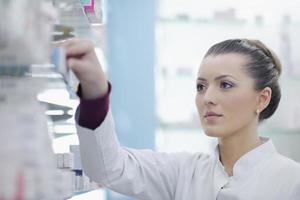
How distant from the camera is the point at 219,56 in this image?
1212 mm

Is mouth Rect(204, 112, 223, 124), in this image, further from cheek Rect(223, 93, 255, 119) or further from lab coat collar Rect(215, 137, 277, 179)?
lab coat collar Rect(215, 137, 277, 179)

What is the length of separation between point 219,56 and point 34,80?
856 millimetres

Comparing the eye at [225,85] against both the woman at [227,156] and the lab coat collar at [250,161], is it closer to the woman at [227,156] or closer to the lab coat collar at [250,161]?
the woman at [227,156]

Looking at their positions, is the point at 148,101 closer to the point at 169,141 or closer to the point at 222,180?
the point at 169,141

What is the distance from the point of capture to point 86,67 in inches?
24.4

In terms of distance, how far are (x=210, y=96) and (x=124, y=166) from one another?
11.0 inches

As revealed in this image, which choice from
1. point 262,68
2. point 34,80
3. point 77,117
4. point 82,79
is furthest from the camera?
point 262,68

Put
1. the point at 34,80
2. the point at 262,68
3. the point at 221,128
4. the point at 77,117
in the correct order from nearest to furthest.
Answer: the point at 34,80 < the point at 77,117 < the point at 221,128 < the point at 262,68

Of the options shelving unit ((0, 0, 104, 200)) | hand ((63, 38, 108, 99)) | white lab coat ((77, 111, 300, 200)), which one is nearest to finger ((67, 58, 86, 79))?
hand ((63, 38, 108, 99))

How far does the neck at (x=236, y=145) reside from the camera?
1221 mm

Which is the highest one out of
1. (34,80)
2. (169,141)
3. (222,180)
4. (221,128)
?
(34,80)

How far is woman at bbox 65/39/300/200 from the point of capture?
1.13 meters

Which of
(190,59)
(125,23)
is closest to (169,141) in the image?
(190,59)

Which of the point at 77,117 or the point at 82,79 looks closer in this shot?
the point at 82,79
